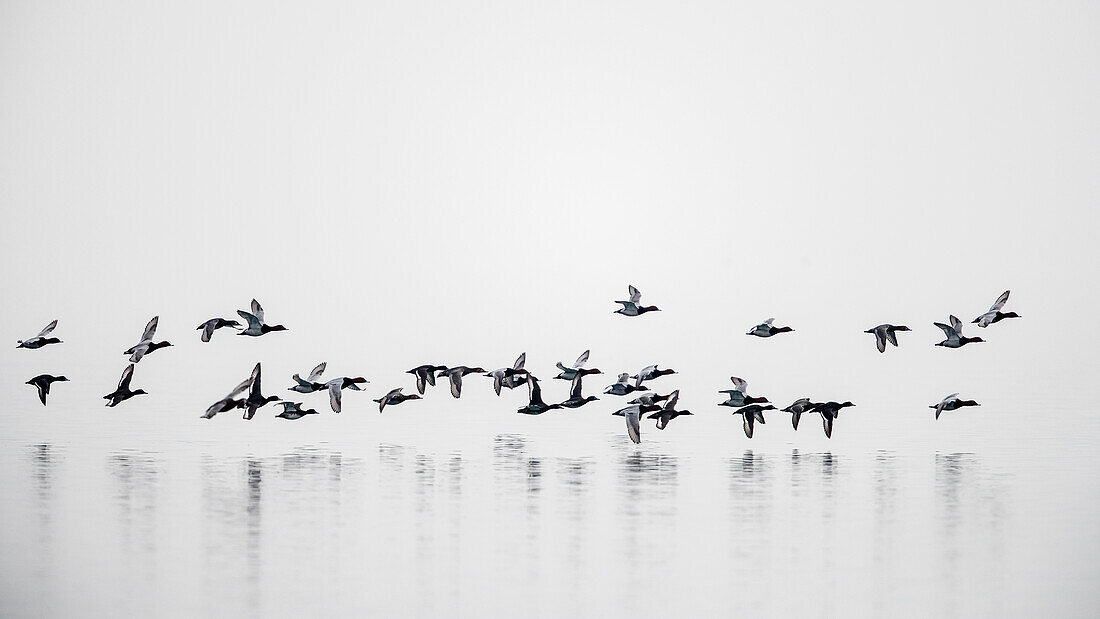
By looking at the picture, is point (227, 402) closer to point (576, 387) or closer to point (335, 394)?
point (335, 394)

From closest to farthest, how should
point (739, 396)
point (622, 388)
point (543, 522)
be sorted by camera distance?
1. point (543, 522)
2. point (622, 388)
3. point (739, 396)

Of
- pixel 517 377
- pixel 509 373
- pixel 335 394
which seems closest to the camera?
pixel 509 373

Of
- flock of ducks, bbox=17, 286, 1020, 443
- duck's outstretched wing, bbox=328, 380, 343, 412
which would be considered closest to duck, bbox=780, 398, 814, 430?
flock of ducks, bbox=17, 286, 1020, 443

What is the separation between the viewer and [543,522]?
24.0 metres

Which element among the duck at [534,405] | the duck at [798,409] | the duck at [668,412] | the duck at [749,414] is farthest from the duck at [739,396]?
the duck at [534,405]

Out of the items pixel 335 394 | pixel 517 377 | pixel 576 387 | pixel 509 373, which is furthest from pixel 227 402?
pixel 576 387

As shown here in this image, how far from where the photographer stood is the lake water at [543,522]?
20.0 m

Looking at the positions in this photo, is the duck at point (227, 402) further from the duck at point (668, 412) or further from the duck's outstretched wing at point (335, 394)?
the duck at point (668, 412)

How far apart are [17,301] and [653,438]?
232 ft

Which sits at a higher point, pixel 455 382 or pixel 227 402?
pixel 455 382

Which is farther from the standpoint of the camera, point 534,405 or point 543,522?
point 534,405

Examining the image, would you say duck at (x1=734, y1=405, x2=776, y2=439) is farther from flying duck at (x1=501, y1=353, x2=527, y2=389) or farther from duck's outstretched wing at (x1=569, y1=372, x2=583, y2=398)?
flying duck at (x1=501, y1=353, x2=527, y2=389)

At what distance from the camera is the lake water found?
65.8 feet

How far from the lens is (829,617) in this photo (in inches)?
767
